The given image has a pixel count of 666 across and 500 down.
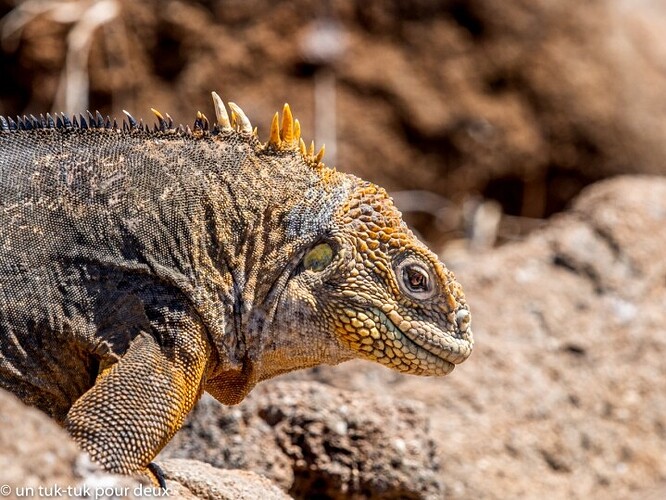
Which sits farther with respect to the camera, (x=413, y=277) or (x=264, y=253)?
(x=413, y=277)

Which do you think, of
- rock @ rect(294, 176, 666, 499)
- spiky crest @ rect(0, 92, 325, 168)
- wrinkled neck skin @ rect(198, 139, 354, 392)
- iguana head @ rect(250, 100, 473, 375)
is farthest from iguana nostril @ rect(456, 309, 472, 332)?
rock @ rect(294, 176, 666, 499)

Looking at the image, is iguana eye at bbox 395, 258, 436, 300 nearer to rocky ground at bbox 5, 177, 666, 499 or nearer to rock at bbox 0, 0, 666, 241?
rocky ground at bbox 5, 177, 666, 499

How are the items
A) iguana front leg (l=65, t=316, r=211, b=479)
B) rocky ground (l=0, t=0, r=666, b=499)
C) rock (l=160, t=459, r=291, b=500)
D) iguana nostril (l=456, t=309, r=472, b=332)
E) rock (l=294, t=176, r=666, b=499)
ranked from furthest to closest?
rocky ground (l=0, t=0, r=666, b=499)
rock (l=294, t=176, r=666, b=499)
iguana nostril (l=456, t=309, r=472, b=332)
rock (l=160, t=459, r=291, b=500)
iguana front leg (l=65, t=316, r=211, b=479)

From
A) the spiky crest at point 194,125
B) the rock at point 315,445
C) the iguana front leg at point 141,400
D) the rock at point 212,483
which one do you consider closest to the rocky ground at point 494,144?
the rock at point 315,445

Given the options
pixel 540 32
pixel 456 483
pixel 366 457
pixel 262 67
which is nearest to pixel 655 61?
pixel 540 32

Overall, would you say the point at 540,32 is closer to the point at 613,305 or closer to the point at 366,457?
the point at 613,305

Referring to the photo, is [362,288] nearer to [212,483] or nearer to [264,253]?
[264,253]

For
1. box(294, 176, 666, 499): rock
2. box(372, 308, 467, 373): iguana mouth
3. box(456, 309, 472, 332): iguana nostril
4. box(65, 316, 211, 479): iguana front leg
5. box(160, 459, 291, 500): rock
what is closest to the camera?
box(65, 316, 211, 479): iguana front leg

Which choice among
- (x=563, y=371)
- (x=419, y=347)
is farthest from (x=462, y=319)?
(x=563, y=371)
